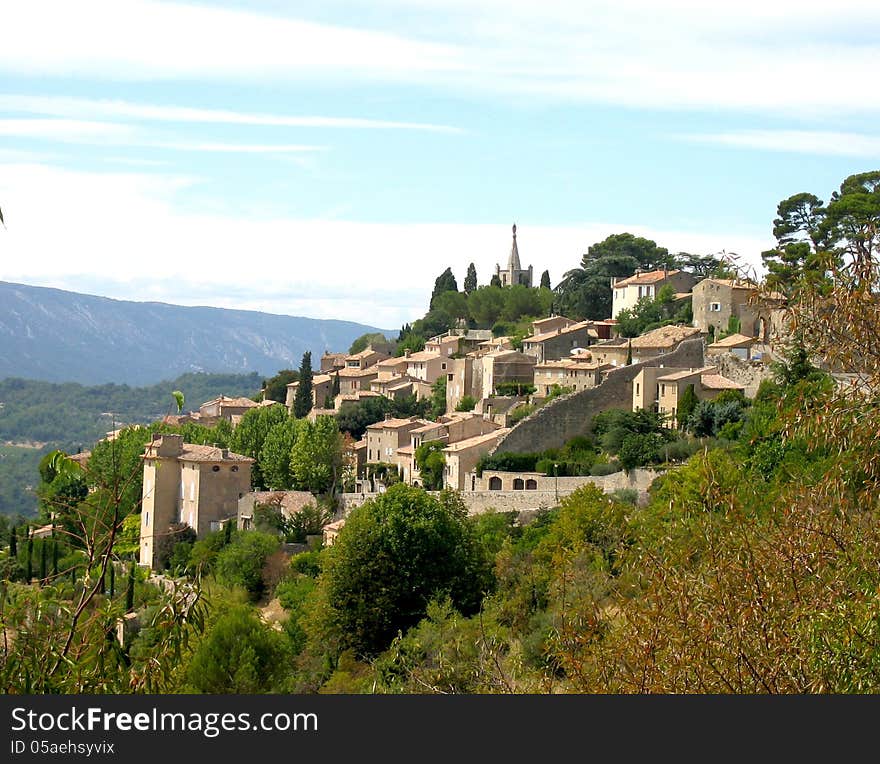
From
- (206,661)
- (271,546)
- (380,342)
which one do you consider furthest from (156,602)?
(380,342)

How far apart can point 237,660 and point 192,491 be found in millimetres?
19490

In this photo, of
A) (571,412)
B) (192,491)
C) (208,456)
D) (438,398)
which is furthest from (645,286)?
(192,491)

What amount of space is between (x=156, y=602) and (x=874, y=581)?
18.4 feet

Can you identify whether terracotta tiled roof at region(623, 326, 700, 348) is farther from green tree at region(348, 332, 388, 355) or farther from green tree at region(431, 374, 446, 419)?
green tree at region(348, 332, 388, 355)

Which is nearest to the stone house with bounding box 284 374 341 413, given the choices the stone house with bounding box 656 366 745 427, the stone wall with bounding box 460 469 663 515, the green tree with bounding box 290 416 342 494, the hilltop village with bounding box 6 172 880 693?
the hilltop village with bounding box 6 172 880 693

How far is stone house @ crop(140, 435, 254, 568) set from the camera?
157 feet

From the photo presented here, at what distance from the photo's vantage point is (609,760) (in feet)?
23.4

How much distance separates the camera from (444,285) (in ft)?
279

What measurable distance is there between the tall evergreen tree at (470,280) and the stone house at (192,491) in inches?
1453

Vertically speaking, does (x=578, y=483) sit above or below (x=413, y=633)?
above

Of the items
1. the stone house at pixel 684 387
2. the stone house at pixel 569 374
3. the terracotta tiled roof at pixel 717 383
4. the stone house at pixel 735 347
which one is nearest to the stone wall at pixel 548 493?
Result: the stone house at pixel 684 387

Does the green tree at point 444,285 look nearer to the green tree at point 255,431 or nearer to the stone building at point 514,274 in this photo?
the stone building at point 514,274

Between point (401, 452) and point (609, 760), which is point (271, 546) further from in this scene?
point (609, 760)

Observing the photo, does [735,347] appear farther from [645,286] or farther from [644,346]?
[645,286]
